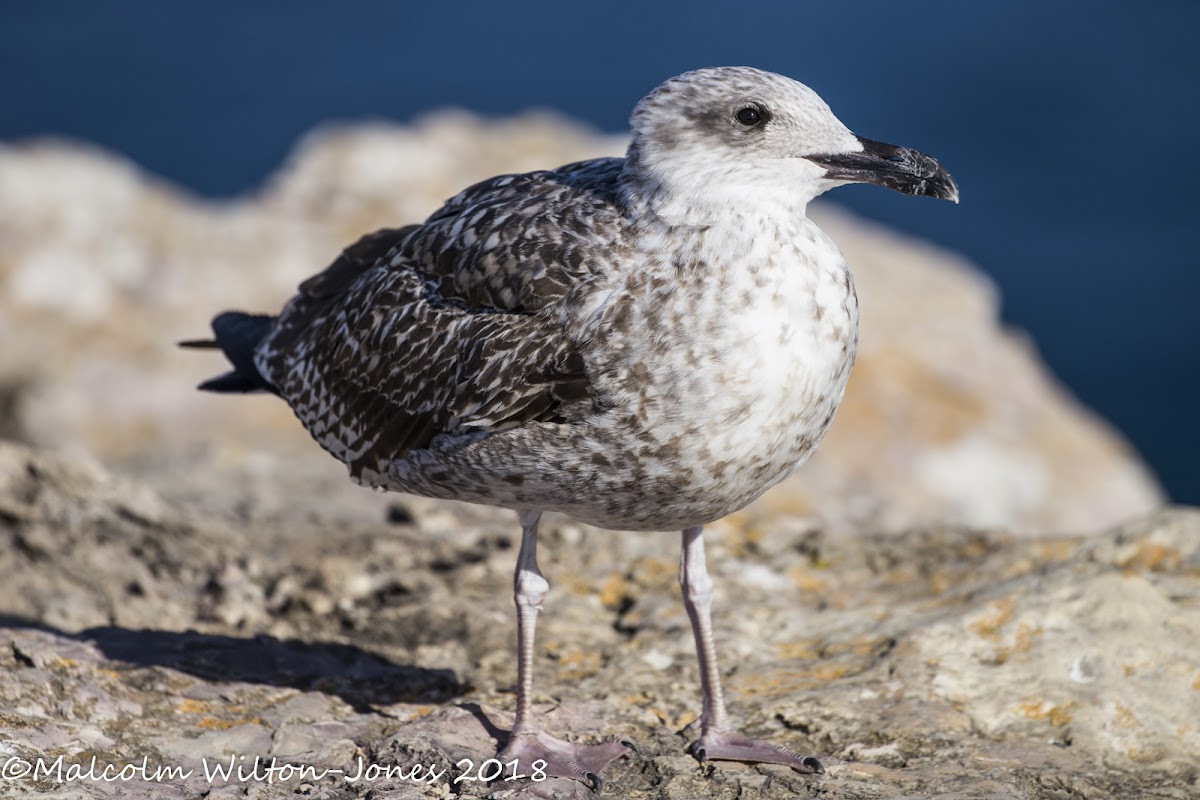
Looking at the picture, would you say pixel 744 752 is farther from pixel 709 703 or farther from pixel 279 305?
pixel 279 305

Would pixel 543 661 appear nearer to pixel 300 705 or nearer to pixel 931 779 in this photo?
pixel 300 705

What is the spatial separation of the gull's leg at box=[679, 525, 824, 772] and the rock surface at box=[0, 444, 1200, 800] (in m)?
0.07

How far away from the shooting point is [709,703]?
5.16m

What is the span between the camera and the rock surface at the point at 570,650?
4887mm

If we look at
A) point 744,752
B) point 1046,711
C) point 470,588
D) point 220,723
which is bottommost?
point 220,723

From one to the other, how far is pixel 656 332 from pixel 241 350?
240 cm

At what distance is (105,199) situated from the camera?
10.7 m

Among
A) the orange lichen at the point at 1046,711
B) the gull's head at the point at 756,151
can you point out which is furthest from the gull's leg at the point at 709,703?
the gull's head at the point at 756,151

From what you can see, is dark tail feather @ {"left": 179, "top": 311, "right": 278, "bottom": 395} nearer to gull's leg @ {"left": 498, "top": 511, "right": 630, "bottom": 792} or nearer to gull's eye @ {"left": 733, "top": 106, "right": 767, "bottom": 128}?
gull's leg @ {"left": 498, "top": 511, "right": 630, "bottom": 792}

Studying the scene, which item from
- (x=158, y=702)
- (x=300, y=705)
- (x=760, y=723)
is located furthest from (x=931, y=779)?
(x=158, y=702)

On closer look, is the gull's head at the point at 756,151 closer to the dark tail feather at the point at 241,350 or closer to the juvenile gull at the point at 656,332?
the juvenile gull at the point at 656,332

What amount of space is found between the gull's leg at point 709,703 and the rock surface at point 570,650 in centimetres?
7

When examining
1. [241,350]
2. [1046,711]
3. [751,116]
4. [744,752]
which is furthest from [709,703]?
[241,350]

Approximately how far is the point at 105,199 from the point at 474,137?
3.13 metres
